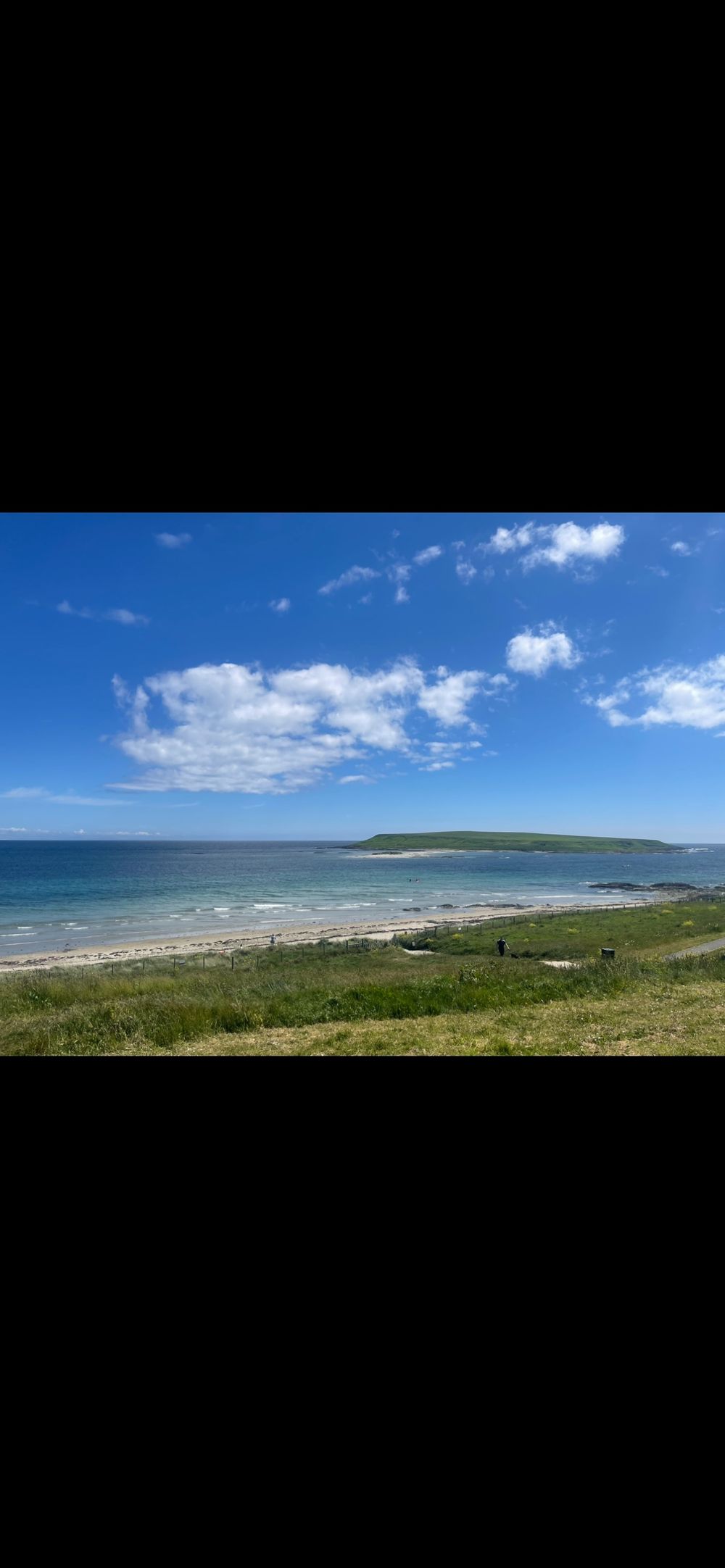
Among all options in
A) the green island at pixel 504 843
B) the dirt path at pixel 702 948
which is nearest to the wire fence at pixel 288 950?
the dirt path at pixel 702 948

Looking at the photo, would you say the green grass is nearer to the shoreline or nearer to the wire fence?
the wire fence

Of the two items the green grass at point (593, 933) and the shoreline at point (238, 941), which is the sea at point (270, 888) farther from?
the green grass at point (593, 933)

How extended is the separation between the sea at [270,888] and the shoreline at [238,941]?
2.07 ft

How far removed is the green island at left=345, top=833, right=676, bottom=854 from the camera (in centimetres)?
5825

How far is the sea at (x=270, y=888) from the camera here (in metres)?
19.7

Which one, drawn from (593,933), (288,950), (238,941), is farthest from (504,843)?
(288,950)

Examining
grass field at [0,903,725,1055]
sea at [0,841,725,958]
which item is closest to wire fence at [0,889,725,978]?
grass field at [0,903,725,1055]

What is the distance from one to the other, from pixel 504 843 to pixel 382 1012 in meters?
57.7

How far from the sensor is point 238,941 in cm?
1570
